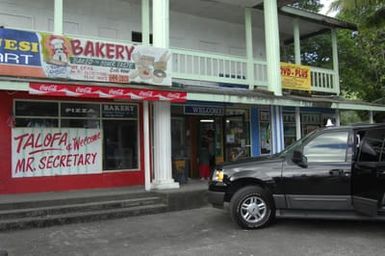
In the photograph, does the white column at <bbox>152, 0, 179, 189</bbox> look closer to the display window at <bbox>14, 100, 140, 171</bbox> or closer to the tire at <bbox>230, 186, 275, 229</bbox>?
the display window at <bbox>14, 100, 140, 171</bbox>

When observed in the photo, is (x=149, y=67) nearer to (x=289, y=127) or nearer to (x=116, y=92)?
(x=116, y=92)

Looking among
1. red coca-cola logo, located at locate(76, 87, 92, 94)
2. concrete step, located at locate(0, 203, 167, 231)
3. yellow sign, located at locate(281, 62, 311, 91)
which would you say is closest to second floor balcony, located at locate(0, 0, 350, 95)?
yellow sign, located at locate(281, 62, 311, 91)

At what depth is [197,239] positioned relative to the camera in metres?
7.83

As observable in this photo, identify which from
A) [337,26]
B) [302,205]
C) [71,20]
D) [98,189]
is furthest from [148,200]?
[337,26]

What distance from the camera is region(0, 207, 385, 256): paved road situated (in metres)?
7.01

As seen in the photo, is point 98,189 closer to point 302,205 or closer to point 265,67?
point 302,205

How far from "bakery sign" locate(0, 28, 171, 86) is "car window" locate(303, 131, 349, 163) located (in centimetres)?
458

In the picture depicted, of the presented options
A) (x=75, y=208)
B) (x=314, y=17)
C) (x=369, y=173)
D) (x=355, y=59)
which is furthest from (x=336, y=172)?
(x=355, y=59)

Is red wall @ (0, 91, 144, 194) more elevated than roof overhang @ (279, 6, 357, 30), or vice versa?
roof overhang @ (279, 6, 357, 30)

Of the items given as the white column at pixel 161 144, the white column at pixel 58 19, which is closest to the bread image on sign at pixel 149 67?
the white column at pixel 161 144

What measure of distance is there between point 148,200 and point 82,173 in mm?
2234

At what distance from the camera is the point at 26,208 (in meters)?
9.39

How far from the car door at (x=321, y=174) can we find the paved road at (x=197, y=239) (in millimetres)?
573

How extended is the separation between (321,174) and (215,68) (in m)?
7.43
